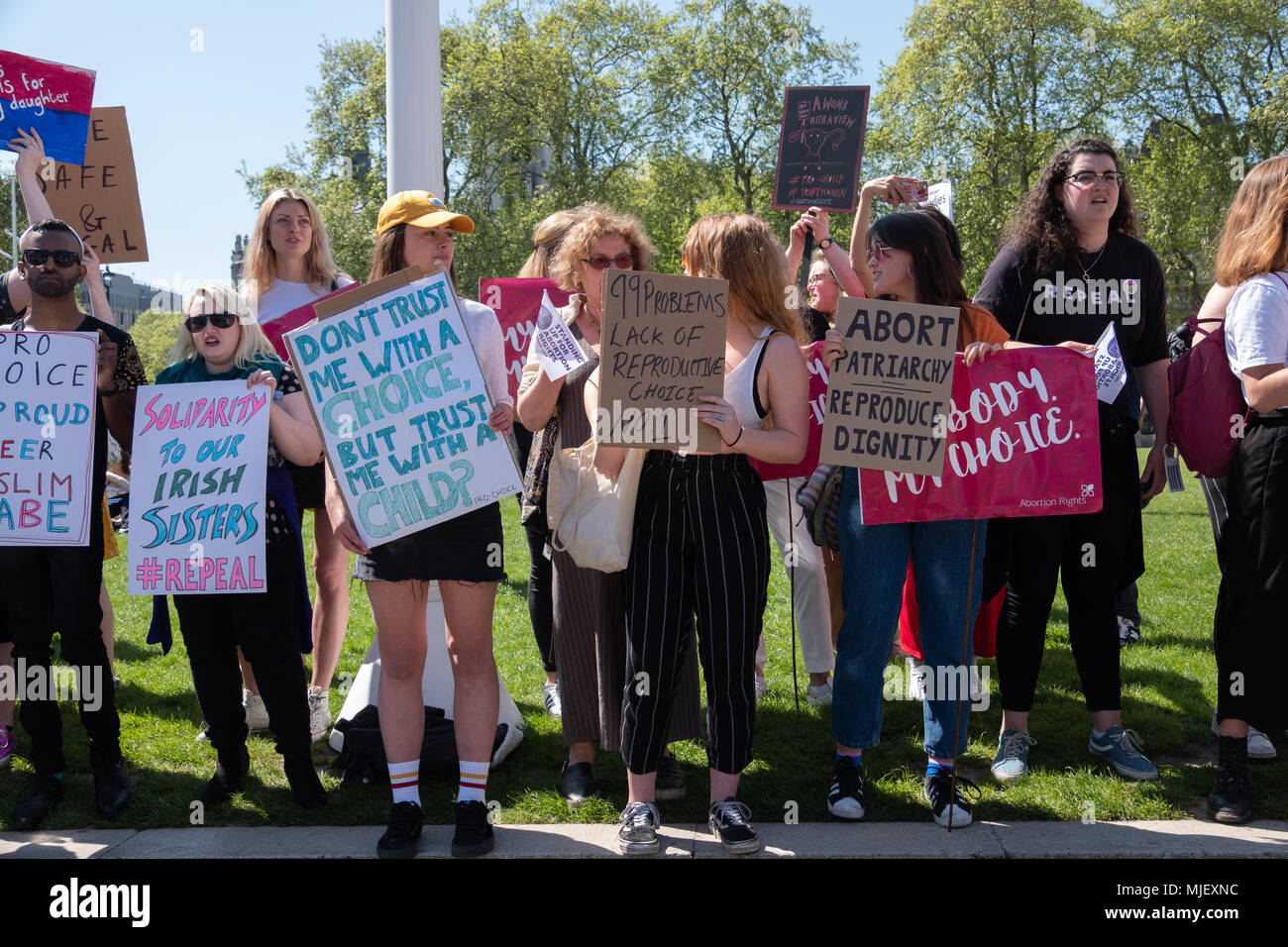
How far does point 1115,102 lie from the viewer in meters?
33.2

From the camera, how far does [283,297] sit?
16.3ft

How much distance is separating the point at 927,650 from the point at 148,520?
290 centimetres

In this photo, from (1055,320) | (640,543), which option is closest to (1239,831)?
(1055,320)

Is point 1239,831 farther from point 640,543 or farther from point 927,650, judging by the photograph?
point 640,543

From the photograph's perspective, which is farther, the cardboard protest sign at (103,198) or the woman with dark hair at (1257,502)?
the cardboard protest sign at (103,198)

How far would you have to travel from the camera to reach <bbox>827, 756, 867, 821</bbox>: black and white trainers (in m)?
3.87

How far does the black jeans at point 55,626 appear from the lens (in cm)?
410

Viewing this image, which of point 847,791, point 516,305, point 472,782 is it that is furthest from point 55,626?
point 847,791

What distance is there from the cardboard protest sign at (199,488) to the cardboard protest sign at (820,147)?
3452mm

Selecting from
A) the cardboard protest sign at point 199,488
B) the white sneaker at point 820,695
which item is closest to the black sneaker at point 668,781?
the white sneaker at point 820,695

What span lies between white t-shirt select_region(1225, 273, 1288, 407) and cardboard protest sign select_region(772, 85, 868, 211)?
2665mm

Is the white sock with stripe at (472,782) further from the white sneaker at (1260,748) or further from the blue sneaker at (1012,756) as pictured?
the white sneaker at (1260,748)

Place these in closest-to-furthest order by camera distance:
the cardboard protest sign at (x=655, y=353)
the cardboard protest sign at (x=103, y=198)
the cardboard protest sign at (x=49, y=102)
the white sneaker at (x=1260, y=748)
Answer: the cardboard protest sign at (x=655, y=353) → the white sneaker at (x=1260, y=748) → the cardboard protest sign at (x=49, y=102) → the cardboard protest sign at (x=103, y=198)

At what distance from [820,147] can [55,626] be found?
4662 millimetres
